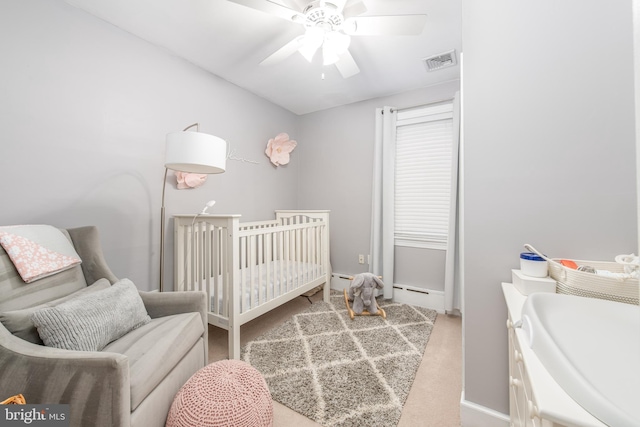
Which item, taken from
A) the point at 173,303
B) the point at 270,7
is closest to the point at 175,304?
the point at 173,303

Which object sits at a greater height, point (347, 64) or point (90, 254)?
point (347, 64)

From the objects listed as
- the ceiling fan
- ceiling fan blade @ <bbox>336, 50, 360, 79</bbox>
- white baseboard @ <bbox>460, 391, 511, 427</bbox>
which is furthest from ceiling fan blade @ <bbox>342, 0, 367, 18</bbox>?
white baseboard @ <bbox>460, 391, 511, 427</bbox>

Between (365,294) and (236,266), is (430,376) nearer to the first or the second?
(365,294)

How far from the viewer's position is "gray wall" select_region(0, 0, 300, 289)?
54.5 inches

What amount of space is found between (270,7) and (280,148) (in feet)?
5.89

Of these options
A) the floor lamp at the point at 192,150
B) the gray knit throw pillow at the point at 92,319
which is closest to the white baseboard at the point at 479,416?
the gray knit throw pillow at the point at 92,319

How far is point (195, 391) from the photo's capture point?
0.97 meters

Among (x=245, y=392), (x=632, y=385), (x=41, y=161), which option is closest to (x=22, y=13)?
(x=41, y=161)

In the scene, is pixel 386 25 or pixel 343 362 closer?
pixel 386 25

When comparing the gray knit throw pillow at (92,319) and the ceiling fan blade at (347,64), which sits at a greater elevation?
the ceiling fan blade at (347,64)

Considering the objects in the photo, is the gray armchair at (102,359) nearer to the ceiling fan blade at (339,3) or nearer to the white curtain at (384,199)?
the ceiling fan blade at (339,3)

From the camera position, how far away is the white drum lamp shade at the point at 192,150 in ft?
4.97

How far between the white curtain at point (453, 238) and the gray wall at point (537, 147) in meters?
1.29

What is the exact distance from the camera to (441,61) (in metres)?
2.18
